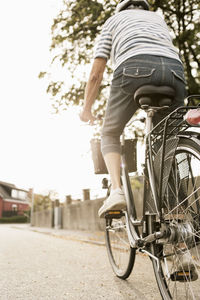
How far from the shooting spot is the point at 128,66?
7.43 feet

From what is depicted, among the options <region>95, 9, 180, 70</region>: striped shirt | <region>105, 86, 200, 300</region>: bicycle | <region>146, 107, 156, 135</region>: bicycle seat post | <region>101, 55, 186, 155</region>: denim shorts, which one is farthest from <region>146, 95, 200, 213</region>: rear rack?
<region>95, 9, 180, 70</region>: striped shirt

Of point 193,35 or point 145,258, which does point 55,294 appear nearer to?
point 145,258

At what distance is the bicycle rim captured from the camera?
306 centimetres

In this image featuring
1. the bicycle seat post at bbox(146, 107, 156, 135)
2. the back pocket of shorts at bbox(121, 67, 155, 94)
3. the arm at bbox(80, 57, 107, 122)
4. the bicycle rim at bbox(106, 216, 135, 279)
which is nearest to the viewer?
the back pocket of shorts at bbox(121, 67, 155, 94)

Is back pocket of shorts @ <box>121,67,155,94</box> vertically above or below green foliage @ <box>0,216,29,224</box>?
above

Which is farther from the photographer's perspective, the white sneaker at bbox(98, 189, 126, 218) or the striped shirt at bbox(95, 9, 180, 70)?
the white sneaker at bbox(98, 189, 126, 218)

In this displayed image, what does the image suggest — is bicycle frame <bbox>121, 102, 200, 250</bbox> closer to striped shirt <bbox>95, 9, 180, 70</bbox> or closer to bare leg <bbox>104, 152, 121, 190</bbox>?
bare leg <bbox>104, 152, 121, 190</bbox>

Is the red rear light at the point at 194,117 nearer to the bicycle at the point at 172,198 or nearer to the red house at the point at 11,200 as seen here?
the bicycle at the point at 172,198

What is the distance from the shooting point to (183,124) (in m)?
1.86

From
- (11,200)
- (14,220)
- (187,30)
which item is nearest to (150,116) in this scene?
(187,30)

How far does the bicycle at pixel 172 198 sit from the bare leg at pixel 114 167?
0.96 ft

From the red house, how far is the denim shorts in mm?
60867

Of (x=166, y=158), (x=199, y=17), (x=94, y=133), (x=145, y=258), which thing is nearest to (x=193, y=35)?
(x=199, y=17)

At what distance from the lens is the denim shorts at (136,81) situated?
2.22 metres
